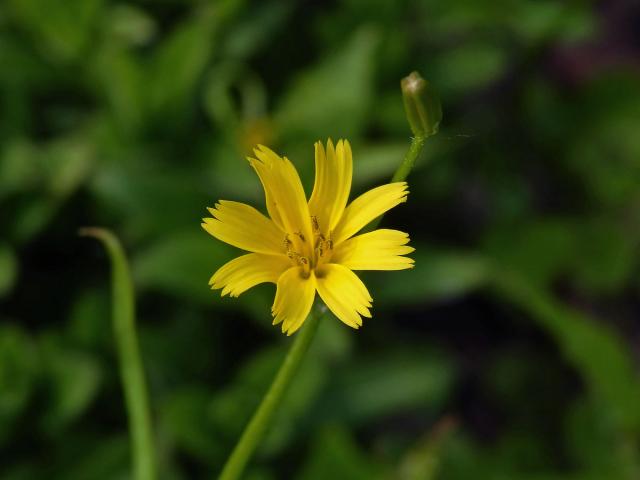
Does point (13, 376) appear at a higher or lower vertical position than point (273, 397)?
higher

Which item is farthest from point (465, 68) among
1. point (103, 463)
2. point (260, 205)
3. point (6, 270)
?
point (103, 463)

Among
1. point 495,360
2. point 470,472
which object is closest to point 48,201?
point 470,472

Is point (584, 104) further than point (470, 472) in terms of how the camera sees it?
Yes

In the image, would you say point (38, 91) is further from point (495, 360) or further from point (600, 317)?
point (600, 317)

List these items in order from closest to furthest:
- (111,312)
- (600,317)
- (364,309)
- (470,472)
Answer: (364,309) < (111,312) < (470,472) < (600,317)

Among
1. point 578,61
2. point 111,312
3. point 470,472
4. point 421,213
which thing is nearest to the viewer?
point 111,312

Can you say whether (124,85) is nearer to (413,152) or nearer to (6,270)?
(6,270)

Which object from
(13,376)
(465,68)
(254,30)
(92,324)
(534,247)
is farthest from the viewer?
(534,247)

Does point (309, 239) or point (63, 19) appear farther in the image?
point (63, 19)
